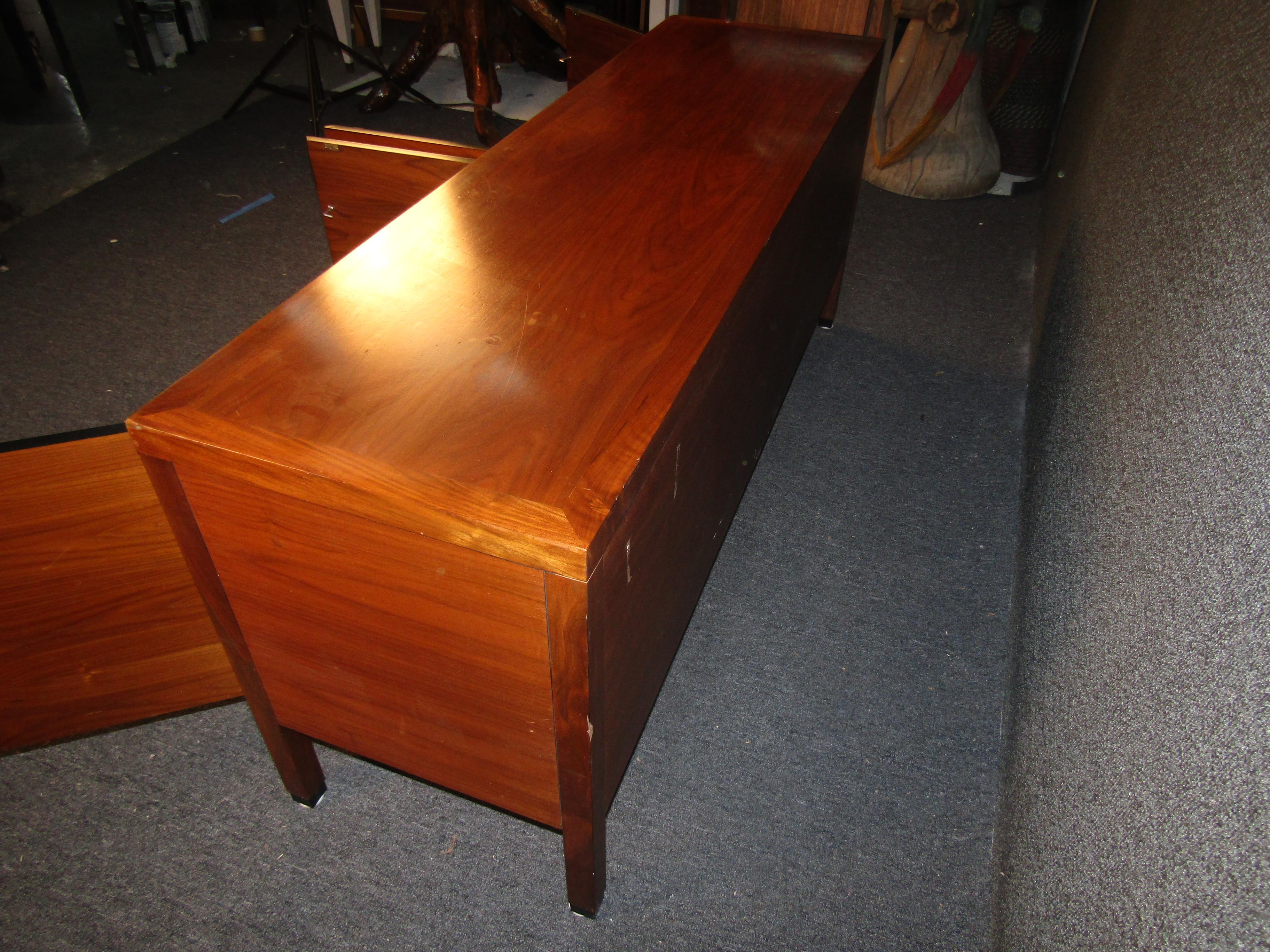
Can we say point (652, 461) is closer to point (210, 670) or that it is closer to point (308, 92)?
point (210, 670)

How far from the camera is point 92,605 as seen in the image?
990 mm

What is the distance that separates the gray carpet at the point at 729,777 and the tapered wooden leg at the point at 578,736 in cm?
12

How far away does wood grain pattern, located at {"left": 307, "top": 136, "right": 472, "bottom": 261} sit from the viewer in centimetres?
140

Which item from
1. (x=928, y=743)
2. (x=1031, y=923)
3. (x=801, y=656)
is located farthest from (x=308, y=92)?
(x=1031, y=923)

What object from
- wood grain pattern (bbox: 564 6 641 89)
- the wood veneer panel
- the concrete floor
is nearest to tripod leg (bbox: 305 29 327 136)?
the concrete floor

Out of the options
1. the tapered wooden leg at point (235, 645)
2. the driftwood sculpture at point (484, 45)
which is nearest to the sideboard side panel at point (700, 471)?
the tapered wooden leg at point (235, 645)

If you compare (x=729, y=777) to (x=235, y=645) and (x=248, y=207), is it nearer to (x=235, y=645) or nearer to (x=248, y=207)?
(x=235, y=645)

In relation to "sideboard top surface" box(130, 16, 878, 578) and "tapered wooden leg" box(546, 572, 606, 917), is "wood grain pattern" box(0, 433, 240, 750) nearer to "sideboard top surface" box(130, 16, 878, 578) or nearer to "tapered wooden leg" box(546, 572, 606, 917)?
"sideboard top surface" box(130, 16, 878, 578)

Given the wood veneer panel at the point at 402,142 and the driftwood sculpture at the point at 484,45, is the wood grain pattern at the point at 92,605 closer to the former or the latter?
the wood veneer panel at the point at 402,142

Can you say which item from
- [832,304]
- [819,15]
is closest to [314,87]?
[819,15]

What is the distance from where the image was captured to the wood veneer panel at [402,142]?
146cm

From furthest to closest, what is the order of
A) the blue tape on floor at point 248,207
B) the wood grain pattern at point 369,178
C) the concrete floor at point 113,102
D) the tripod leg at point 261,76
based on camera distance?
1. the tripod leg at point 261,76
2. the concrete floor at point 113,102
3. the blue tape on floor at point 248,207
4. the wood grain pattern at point 369,178

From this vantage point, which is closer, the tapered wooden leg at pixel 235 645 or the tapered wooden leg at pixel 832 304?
the tapered wooden leg at pixel 235 645

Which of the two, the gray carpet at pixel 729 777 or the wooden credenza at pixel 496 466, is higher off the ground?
the wooden credenza at pixel 496 466
